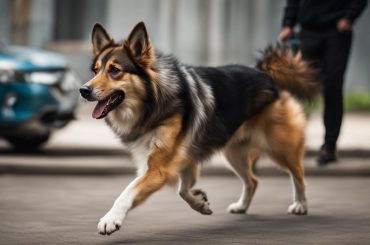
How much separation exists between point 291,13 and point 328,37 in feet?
1.54

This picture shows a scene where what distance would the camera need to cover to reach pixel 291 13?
10.4 metres

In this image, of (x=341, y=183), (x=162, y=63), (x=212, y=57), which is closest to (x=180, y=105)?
(x=162, y=63)

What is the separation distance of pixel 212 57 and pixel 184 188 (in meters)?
12.5

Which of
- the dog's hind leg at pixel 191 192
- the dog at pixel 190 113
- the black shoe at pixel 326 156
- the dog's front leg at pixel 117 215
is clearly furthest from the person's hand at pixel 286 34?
the dog's front leg at pixel 117 215

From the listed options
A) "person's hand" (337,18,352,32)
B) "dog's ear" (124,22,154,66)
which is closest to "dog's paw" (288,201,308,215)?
"dog's ear" (124,22,154,66)

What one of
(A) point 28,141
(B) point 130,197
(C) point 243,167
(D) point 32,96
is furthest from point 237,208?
(A) point 28,141

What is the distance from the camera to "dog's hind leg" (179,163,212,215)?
7.62 meters

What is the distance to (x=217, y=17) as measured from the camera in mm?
20125

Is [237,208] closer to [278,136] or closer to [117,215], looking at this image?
[278,136]

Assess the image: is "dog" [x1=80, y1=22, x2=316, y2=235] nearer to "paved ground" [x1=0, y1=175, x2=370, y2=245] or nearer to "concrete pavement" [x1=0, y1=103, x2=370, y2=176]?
"paved ground" [x1=0, y1=175, x2=370, y2=245]

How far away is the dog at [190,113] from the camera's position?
706cm

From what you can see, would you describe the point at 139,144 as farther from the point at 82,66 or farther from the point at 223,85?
the point at 82,66

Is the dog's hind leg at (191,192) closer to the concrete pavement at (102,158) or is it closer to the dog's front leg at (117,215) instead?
the dog's front leg at (117,215)

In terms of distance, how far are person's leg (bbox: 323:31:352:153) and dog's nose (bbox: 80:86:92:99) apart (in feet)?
13.0
